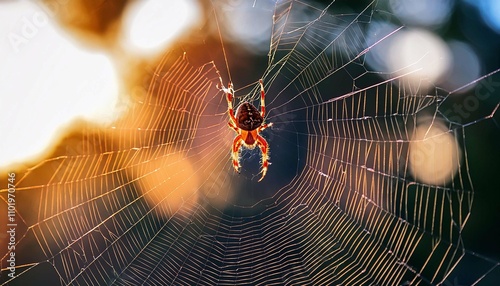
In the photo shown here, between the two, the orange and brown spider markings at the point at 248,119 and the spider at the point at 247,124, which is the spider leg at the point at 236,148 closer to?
the spider at the point at 247,124

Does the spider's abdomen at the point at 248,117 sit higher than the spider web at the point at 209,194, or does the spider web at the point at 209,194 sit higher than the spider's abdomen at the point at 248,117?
the spider's abdomen at the point at 248,117

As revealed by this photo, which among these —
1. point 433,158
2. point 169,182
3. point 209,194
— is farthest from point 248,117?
point 433,158

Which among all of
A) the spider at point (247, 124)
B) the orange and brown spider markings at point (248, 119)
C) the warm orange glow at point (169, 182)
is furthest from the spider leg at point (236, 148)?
the warm orange glow at point (169, 182)

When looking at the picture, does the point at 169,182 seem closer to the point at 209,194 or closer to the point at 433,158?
the point at 209,194

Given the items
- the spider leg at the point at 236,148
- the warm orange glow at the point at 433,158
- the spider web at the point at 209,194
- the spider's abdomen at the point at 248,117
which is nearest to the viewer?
the spider web at the point at 209,194

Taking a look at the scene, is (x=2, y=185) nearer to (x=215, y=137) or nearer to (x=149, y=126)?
(x=149, y=126)

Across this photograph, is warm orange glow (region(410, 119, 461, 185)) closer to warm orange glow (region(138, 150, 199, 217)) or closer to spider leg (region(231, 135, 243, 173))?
spider leg (region(231, 135, 243, 173))

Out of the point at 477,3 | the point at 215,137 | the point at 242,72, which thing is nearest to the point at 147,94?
the point at 215,137

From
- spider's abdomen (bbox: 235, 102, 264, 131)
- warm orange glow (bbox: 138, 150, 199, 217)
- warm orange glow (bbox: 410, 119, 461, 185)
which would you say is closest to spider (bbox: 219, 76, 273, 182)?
spider's abdomen (bbox: 235, 102, 264, 131)

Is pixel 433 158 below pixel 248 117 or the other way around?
below
